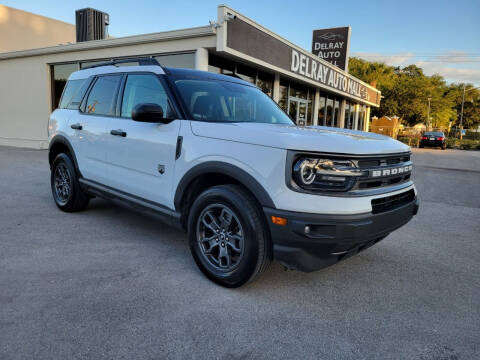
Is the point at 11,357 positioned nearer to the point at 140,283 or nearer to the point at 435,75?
the point at 140,283

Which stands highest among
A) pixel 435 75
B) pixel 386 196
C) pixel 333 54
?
pixel 435 75

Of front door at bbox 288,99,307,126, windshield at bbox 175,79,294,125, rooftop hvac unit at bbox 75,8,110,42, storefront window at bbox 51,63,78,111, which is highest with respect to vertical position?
rooftop hvac unit at bbox 75,8,110,42

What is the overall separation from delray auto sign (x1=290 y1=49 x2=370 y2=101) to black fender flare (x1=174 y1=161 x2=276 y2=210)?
1186cm

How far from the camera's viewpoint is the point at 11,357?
2033 millimetres

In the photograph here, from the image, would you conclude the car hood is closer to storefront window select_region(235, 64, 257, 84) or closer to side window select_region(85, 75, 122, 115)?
side window select_region(85, 75, 122, 115)

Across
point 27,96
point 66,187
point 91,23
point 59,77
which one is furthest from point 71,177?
point 27,96

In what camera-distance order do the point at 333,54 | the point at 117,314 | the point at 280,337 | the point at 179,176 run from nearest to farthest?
the point at 280,337, the point at 117,314, the point at 179,176, the point at 333,54

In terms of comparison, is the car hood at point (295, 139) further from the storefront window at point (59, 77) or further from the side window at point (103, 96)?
the storefront window at point (59, 77)

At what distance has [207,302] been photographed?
2.75 meters

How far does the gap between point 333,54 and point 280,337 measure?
2307 cm

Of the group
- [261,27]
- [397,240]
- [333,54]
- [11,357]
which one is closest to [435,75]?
[333,54]

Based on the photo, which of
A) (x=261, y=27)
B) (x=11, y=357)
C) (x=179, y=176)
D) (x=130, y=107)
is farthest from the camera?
(x=261, y=27)

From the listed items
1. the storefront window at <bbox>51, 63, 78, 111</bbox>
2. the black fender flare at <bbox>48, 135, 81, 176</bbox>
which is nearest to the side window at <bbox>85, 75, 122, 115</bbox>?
the black fender flare at <bbox>48, 135, 81, 176</bbox>

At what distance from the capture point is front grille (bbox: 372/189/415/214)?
2.65 meters
